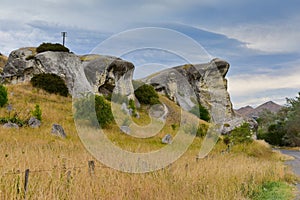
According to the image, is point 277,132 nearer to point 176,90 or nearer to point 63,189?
point 176,90

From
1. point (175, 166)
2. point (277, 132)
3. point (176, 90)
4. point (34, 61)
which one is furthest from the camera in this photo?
point (277, 132)

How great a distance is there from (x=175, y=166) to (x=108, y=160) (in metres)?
1.91

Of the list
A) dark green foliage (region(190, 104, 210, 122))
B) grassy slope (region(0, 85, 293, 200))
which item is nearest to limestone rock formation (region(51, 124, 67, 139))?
grassy slope (region(0, 85, 293, 200))

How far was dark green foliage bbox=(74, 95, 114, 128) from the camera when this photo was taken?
845 inches

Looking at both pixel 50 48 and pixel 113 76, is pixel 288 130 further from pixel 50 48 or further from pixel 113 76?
pixel 50 48

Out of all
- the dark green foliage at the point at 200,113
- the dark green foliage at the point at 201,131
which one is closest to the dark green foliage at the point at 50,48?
the dark green foliage at the point at 201,131

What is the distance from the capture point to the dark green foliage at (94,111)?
21.5 m

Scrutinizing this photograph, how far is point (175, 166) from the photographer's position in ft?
30.6

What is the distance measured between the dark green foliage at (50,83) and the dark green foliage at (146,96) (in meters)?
10.5

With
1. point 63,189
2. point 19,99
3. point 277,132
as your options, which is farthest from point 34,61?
point 277,132

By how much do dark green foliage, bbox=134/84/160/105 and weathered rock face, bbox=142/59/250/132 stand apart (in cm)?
959

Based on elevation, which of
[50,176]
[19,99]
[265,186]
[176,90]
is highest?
[176,90]

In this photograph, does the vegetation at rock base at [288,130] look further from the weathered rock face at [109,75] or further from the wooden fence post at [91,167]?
the wooden fence post at [91,167]

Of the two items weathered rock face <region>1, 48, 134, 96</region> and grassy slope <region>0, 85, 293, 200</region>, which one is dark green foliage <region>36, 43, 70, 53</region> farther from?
grassy slope <region>0, 85, 293, 200</region>
